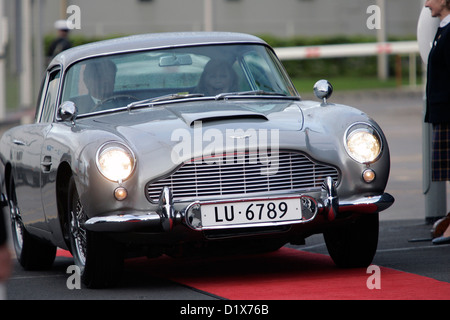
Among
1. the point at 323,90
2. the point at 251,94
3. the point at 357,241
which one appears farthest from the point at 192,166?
the point at 323,90

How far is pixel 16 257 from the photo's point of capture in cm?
859

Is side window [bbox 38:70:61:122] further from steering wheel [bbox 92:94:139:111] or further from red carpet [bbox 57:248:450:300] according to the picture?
red carpet [bbox 57:248:450:300]

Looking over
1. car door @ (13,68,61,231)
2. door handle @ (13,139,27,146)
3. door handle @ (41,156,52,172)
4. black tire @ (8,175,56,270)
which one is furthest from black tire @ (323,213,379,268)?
door handle @ (13,139,27,146)

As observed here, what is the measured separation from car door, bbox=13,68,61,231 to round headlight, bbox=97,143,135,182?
935mm

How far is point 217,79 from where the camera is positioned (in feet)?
23.6

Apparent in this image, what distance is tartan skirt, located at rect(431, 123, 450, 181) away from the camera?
806cm

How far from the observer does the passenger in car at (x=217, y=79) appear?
7.10 m

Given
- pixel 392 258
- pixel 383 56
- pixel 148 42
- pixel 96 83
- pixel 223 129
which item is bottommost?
pixel 383 56

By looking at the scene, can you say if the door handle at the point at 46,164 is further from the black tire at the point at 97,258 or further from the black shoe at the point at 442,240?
the black shoe at the point at 442,240

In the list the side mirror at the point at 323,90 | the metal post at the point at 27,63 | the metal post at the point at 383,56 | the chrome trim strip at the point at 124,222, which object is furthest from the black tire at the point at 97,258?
the metal post at the point at 383,56

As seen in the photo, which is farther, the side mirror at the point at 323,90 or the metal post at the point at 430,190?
the metal post at the point at 430,190

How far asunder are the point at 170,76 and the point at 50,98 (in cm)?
115

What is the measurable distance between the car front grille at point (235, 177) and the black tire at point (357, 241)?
1.88 ft

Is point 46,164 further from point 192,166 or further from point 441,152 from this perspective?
point 441,152
